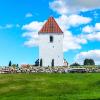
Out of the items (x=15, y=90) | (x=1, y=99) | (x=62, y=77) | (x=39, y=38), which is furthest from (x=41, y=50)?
(x=1, y=99)

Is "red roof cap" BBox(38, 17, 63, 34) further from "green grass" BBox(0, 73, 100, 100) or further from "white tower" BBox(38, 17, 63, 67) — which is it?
"green grass" BBox(0, 73, 100, 100)

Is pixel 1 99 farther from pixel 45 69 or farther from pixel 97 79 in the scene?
pixel 45 69

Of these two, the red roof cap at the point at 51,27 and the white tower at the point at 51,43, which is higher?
the red roof cap at the point at 51,27

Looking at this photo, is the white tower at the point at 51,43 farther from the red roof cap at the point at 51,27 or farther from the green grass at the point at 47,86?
the green grass at the point at 47,86

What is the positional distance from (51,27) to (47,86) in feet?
155

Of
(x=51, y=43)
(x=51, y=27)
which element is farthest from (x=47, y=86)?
(x=51, y=43)

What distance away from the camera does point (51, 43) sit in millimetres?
96188

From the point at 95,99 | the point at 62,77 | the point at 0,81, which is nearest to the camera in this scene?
the point at 95,99

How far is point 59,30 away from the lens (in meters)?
96.0

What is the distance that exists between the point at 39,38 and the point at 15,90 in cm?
5013

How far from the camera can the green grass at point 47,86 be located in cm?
4147

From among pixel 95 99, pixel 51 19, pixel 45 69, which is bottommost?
pixel 95 99

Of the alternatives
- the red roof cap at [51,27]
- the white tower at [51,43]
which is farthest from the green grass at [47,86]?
the red roof cap at [51,27]

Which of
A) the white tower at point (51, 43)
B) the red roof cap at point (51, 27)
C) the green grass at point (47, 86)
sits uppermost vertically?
the red roof cap at point (51, 27)
